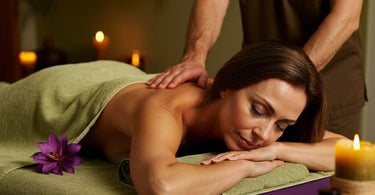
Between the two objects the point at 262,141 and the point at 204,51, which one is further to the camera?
the point at 204,51

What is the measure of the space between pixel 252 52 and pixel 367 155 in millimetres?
681

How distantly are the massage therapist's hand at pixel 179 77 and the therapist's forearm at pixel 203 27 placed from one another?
0.18m

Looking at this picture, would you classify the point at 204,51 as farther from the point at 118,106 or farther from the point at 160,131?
the point at 160,131

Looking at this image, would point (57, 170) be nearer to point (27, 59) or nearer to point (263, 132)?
point (263, 132)

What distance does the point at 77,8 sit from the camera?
18.9 feet

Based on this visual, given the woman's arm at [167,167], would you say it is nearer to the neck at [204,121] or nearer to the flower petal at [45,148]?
the neck at [204,121]

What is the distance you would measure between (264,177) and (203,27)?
3.04ft

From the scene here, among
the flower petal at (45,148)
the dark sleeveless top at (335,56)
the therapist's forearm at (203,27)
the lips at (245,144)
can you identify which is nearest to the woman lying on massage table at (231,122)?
the lips at (245,144)

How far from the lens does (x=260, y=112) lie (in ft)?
5.36

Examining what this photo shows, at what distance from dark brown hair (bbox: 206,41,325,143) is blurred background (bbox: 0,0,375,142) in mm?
1660

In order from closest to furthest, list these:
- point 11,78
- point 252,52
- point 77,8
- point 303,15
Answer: point 252,52 → point 303,15 → point 11,78 → point 77,8

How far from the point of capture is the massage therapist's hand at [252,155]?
1634mm

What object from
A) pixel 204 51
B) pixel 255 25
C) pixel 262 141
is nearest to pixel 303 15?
pixel 255 25

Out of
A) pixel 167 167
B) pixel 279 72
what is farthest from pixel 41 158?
pixel 279 72
